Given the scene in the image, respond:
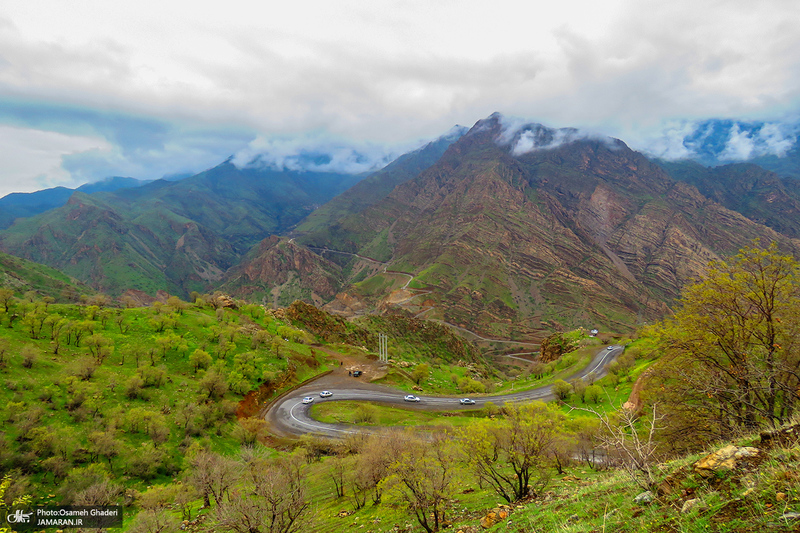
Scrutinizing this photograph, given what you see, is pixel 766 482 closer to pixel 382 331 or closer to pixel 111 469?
pixel 111 469

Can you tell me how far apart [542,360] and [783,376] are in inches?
3895

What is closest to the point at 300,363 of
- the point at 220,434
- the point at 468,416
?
the point at 220,434

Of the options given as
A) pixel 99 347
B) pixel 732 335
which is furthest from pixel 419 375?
pixel 732 335

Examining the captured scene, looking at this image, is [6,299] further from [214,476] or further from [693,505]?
[693,505]

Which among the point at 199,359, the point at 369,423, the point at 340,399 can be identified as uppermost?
the point at 199,359

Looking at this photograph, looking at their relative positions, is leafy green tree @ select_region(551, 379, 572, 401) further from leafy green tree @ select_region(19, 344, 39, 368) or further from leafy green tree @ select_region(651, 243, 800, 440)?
leafy green tree @ select_region(19, 344, 39, 368)

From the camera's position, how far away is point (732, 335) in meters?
14.5

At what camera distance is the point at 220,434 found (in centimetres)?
3969

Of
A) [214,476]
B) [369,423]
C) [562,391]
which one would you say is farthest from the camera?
[562,391]

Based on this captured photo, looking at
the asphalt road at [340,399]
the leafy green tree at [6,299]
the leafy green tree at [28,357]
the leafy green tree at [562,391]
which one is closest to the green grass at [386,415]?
the asphalt road at [340,399]

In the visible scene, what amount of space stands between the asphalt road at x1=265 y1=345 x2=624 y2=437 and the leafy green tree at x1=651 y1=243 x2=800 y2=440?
119 feet

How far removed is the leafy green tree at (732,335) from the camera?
1342cm

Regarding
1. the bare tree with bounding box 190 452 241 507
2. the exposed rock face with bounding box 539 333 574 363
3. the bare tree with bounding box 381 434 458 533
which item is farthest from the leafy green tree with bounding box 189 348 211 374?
the exposed rock face with bounding box 539 333 574 363

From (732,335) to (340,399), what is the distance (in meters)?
51.7
